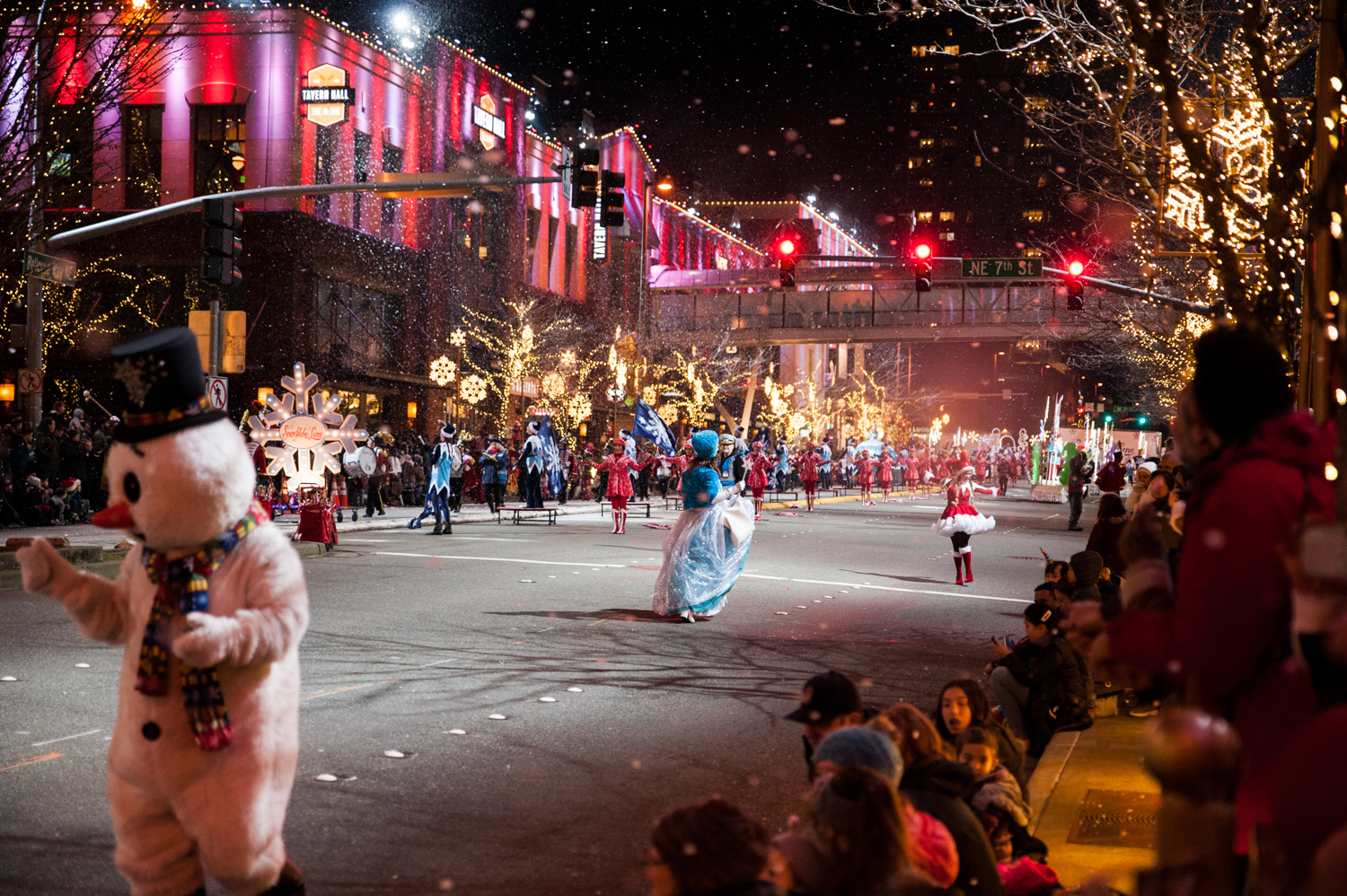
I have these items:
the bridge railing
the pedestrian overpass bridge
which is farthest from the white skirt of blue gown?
the bridge railing

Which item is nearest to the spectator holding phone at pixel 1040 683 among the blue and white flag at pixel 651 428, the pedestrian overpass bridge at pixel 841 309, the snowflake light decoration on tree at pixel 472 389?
the blue and white flag at pixel 651 428

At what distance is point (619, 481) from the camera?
24.7 meters

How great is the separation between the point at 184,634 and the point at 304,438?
14.8 metres

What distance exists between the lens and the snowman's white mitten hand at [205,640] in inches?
127

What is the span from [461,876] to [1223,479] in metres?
3.45

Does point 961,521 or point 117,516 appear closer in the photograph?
point 117,516

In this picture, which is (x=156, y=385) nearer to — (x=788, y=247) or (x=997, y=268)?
(x=788, y=247)

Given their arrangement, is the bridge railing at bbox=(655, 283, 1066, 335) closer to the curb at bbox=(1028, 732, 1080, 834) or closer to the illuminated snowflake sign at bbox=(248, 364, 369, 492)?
the illuminated snowflake sign at bbox=(248, 364, 369, 492)

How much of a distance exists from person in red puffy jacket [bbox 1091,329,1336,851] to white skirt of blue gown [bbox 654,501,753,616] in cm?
917

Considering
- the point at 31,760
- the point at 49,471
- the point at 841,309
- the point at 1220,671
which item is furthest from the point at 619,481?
the point at 841,309

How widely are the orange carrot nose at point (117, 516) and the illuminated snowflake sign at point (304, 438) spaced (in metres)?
14.1

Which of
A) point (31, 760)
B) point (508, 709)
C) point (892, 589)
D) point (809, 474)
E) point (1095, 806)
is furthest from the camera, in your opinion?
point (809, 474)

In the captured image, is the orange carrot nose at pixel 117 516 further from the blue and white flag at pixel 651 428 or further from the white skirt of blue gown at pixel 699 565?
the blue and white flag at pixel 651 428

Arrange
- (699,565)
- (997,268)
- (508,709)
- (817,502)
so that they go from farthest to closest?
(817,502)
(997,268)
(699,565)
(508,709)
